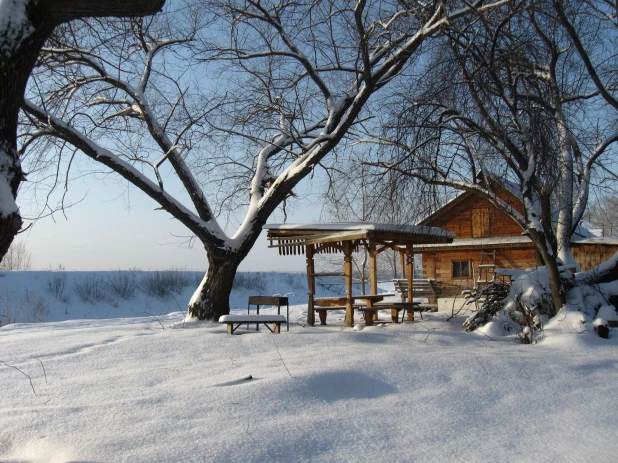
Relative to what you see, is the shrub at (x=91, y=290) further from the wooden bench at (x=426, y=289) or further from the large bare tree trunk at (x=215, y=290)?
the large bare tree trunk at (x=215, y=290)

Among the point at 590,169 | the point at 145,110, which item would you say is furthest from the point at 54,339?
the point at 590,169

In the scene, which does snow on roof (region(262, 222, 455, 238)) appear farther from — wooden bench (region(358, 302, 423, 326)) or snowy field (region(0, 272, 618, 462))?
snowy field (region(0, 272, 618, 462))

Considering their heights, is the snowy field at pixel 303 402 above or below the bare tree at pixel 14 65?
below

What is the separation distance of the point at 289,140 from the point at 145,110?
3.32 m

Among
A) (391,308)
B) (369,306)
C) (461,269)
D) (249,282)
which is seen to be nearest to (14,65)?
(369,306)

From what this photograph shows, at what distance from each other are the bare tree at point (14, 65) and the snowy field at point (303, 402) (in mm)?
1631

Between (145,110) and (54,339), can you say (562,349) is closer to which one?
(54,339)

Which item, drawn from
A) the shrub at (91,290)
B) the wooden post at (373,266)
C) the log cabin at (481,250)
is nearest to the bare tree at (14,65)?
the wooden post at (373,266)

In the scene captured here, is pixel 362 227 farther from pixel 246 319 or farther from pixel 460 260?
pixel 460 260

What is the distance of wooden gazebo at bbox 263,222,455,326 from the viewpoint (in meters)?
11.7

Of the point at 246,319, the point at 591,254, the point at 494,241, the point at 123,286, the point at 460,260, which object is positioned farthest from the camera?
the point at 123,286

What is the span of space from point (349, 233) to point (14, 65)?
8754 mm

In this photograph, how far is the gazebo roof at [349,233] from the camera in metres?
11.3

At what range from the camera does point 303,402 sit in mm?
4621
